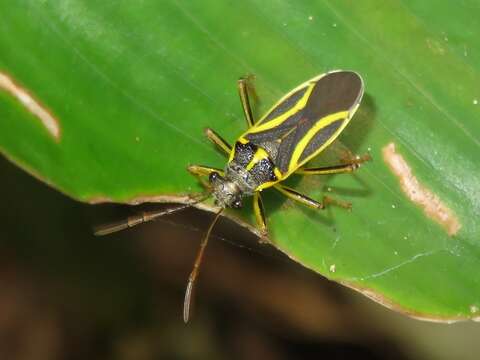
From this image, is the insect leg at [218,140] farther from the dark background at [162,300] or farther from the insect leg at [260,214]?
the dark background at [162,300]

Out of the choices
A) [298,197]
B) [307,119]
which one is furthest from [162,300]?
[307,119]

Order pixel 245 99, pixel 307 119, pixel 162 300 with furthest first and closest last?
pixel 162 300
pixel 307 119
pixel 245 99

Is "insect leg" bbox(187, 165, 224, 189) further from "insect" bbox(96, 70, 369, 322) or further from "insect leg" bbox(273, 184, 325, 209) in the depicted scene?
"insect leg" bbox(273, 184, 325, 209)

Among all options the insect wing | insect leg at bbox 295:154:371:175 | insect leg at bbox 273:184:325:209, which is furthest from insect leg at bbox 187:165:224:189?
insect leg at bbox 295:154:371:175

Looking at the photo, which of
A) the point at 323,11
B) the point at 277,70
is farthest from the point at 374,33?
the point at 277,70

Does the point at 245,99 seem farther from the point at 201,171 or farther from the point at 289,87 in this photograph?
the point at 201,171

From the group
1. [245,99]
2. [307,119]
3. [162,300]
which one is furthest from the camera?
[162,300]

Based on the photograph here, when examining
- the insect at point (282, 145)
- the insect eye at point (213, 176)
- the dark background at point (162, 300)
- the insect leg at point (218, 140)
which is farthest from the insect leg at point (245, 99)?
the dark background at point (162, 300)
